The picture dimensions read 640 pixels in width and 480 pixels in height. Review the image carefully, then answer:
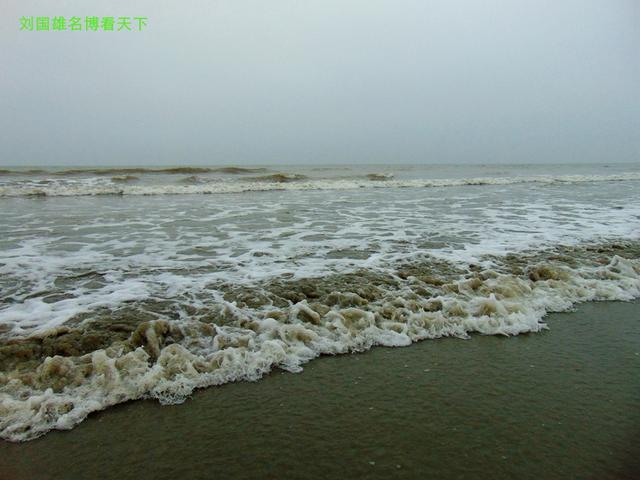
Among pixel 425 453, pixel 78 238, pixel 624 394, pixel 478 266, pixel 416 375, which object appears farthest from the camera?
pixel 78 238

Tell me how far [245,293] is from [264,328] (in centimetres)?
94

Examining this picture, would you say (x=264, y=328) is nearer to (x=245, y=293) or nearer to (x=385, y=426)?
(x=245, y=293)

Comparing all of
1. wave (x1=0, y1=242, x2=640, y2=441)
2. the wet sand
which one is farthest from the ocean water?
the wet sand

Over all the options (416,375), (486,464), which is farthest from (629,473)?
(416,375)

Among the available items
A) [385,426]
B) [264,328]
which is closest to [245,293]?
[264,328]

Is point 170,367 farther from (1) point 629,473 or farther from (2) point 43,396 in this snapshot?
(1) point 629,473

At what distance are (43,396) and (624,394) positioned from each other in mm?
3620

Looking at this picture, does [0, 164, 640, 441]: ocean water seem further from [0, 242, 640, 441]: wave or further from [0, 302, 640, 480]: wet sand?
[0, 302, 640, 480]: wet sand

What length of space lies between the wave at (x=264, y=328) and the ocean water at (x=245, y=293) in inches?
0.5

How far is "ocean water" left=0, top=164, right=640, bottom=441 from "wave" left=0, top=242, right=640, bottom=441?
13 millimetres

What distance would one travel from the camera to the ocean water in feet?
9.12

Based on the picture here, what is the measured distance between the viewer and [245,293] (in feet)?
14.2

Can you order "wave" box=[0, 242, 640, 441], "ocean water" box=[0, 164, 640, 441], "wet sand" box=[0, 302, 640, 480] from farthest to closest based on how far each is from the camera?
"ocean water" box=[0, 164, 640, 441] < "wave" box=[0, 242, 640, 441] < "wet sand" box=[0, 302, 640, 480]

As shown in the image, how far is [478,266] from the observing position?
→ 5348mm
